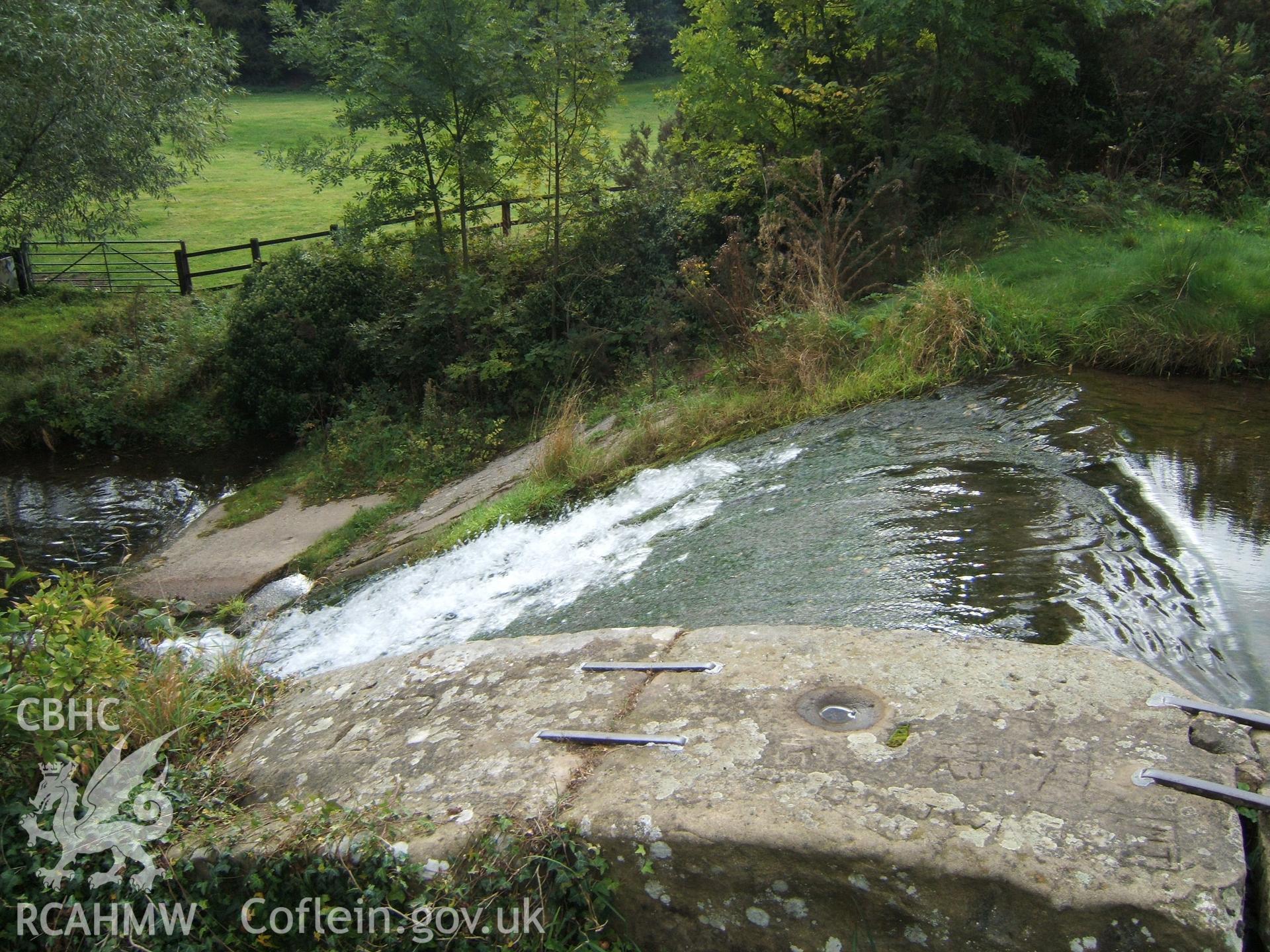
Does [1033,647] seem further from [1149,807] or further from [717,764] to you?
[717,764]

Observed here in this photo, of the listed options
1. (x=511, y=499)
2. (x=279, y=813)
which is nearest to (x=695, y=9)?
(x=511, y=499)

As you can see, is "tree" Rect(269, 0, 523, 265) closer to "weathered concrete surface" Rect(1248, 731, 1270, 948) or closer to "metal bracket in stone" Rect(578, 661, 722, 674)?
"metal bracket in stone" Rect(578, 661, 722, 674)

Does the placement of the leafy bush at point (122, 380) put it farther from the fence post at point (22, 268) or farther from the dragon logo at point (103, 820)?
the dragon logo at point (103, 820)

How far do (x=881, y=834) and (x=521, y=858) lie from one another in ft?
3.89

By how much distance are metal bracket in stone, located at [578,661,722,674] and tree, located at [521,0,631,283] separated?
1013 cm

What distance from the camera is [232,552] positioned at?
10.4 m

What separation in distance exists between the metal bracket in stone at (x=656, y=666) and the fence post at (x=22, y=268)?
1786 centimetres

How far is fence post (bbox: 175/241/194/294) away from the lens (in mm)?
17828

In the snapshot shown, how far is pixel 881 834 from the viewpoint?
2805 mm

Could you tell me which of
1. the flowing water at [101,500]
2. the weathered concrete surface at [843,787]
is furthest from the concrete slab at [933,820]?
the flowing water at [101,500]

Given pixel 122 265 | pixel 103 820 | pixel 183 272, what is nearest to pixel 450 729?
pixel 103 820

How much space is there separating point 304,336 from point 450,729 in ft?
36.9

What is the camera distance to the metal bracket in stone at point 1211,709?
317 centimetres

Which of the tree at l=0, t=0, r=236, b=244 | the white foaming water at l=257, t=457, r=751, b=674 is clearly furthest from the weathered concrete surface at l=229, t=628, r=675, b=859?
the tree at l=0, t=0, r=236, b=244
